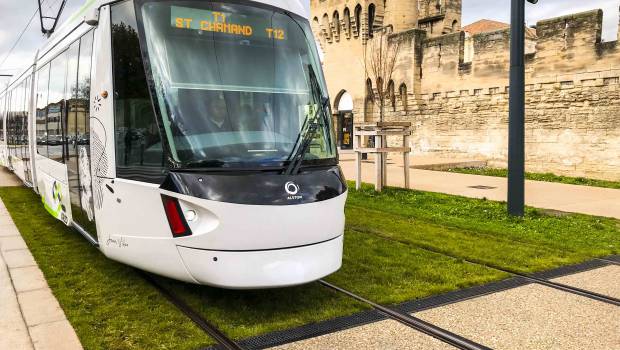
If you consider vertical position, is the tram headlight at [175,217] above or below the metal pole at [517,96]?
below

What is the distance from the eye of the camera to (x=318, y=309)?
443 centimetres

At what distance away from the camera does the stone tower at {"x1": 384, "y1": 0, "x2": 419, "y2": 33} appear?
30.5m

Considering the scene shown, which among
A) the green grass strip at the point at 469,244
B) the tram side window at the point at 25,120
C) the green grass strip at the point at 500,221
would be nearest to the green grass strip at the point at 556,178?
the green grass strip at the point at 500,221

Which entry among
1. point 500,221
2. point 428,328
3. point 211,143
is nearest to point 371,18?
A: point 500,221

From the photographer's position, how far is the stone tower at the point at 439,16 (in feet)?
96.7

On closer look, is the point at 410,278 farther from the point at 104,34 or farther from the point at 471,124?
the point at 471,124

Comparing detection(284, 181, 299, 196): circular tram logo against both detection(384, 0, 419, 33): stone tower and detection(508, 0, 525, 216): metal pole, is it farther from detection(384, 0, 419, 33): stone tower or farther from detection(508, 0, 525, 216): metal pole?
detection(384, 0, 419, 33): stone tower

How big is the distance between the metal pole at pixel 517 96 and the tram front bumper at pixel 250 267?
5.62 metres

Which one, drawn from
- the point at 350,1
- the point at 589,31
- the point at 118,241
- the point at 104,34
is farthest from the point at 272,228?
the point at 350,1

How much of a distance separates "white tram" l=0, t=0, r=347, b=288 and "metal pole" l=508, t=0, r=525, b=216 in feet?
15.9

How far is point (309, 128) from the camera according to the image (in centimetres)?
463

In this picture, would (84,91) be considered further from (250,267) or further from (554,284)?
(554,284)

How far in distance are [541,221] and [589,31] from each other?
11.3 metres

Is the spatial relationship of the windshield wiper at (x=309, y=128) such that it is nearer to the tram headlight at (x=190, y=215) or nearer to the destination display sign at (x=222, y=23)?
the destination display sign at (x=222, y=23)
